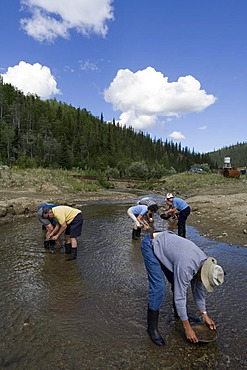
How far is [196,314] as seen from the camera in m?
5.05

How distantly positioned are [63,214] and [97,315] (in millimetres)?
3582

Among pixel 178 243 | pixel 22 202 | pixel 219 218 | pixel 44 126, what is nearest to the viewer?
pixel 178 243

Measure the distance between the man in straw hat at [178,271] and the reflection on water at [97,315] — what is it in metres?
0.32

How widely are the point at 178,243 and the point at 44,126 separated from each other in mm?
77064

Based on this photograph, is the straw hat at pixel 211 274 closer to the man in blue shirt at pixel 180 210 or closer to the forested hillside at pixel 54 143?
the man in blue shirt at pixel 180 210

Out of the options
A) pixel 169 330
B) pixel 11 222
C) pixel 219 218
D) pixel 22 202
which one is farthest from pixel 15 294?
pixel 22 202

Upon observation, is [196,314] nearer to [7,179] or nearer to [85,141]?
[7,179]

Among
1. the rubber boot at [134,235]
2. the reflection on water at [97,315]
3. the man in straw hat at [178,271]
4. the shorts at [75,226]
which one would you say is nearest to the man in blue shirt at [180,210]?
the rubber boot at [134,235]

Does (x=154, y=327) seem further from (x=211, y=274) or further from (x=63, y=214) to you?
(x=63, y=214)

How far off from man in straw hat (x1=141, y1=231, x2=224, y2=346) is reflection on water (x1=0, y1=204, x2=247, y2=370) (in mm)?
322

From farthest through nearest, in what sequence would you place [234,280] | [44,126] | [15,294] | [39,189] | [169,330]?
[44,126], [39,189], [234,280], [15,294], [169,330]

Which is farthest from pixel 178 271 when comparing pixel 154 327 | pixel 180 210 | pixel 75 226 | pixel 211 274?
pixel 180 210

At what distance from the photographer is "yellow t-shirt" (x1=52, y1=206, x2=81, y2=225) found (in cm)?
802

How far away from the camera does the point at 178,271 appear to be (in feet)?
12.3
